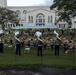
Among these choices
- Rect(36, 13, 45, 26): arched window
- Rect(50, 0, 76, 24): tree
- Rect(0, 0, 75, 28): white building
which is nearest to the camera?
Rect(50, 0, 76, 24): tree

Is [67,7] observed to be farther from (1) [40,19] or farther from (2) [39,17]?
(2) [39,17]

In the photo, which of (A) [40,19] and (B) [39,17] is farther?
(B) [39,17]

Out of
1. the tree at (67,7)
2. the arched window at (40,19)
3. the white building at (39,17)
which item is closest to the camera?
the tree at (67,7)

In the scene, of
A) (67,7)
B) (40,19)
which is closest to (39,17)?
(40,19)

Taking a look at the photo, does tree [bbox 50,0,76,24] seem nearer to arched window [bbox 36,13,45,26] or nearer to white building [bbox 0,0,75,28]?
white building [bbox 0,0,75,28]

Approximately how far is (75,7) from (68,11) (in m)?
2.65

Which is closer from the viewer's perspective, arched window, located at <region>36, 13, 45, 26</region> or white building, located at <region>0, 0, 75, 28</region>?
white building, located at <region>0, 0, 75, 28</region>

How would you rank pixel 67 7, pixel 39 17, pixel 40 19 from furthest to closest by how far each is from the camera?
pixel 39 17 → pixel 40 19 → pixel 67 7

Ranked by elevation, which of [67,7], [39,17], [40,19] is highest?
[39,17]

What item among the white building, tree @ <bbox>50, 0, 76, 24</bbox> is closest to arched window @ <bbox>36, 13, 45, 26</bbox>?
the white building

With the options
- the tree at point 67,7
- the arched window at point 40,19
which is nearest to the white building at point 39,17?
the arched window at point 40,19

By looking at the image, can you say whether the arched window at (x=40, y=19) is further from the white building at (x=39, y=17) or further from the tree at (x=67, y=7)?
the tree at (x=67, y=7)

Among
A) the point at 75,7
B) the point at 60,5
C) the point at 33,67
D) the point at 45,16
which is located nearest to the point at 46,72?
the point at 33,67

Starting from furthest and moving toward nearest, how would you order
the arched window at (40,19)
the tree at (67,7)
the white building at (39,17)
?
the arched window at (40,19) → the white building at (39,17) → the tree at (67,7)
